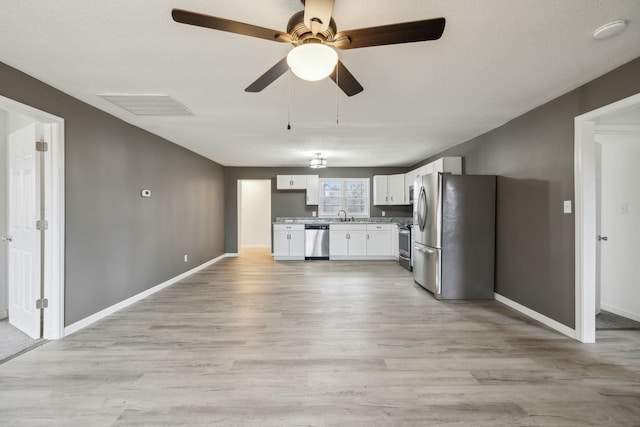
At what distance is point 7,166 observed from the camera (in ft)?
10.4

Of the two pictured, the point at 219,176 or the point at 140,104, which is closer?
the point at 140,104

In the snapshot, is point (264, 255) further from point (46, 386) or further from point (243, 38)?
point (243, 38)

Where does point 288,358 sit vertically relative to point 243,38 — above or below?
below

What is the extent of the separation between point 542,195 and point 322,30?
9.88ft

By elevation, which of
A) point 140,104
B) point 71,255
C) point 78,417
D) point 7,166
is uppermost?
point 140,104

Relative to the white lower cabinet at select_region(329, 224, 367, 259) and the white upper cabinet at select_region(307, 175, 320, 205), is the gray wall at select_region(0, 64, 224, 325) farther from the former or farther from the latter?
the white lower cabinet at select_region(329, 224, 367, 259)

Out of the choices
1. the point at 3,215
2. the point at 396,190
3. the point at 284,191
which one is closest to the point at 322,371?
the point at 3,215

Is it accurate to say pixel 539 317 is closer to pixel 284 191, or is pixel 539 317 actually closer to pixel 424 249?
pixel 424 249

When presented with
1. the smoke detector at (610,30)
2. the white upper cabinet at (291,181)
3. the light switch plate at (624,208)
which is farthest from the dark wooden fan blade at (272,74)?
the white upper cabinet at (291,181)

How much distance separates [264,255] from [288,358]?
5.39m

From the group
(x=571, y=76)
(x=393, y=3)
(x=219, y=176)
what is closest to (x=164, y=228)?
(x=219, y=176)

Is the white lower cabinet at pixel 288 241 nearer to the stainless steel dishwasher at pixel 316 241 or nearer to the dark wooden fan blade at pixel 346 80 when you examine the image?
the stainless steel dishwasher at pixel 316 241

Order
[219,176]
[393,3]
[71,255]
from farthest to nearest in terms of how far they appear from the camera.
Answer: [219,176], [71,255], [393,3]

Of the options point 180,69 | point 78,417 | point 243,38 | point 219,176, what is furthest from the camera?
point 219,176
